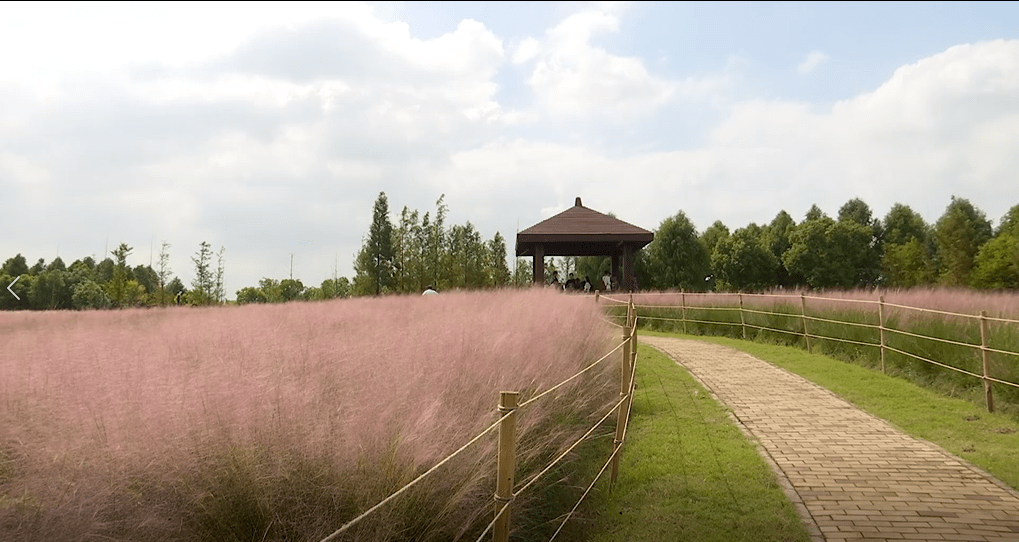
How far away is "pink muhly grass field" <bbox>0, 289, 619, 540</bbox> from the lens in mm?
3182

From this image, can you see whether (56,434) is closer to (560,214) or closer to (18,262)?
(560,214)

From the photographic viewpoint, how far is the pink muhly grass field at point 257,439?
10.4 feet

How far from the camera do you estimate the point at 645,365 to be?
10.6 metres

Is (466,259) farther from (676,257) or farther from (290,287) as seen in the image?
(676,257)

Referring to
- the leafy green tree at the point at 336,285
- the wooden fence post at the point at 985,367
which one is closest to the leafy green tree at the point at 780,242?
the leafy green tree at the point at 336,285

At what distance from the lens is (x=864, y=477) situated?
5305mm

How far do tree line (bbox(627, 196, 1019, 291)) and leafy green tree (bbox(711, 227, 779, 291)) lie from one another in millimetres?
79

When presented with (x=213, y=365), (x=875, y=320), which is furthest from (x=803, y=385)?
(x=213, y=365)

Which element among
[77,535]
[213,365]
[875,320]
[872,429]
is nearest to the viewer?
[77,535]

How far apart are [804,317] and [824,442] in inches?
268

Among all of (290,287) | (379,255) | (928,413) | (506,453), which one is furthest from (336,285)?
(506,453)

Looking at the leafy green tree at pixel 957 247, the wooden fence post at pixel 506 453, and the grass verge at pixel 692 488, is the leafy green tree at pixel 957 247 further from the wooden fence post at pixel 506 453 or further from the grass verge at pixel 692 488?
the wooden fence post at pixel 506 453

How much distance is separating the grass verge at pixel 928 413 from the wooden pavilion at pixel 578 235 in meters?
10.1

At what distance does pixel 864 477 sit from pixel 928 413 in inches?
117
